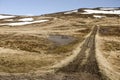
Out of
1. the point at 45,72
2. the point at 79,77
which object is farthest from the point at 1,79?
the point at 79,77

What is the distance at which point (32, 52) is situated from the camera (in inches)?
1371

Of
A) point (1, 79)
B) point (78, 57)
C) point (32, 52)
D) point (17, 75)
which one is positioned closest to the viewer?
point (1, 79)

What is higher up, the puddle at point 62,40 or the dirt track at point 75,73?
the dirt track at point 75,73

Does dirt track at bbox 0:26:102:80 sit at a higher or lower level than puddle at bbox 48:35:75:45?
higher

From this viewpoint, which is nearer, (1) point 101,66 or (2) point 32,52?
(1) point 101,66

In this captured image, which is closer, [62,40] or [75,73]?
[75,73]

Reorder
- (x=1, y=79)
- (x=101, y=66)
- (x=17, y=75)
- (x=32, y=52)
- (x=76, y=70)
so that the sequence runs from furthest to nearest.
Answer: (x=32, y=52) < (x=101, y=66) < (x=76, y=70) < (x=17, y=75) < (x=1, y=79)

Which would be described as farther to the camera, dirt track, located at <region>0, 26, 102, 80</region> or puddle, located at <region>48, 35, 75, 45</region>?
puddle, located at <region>48, 35, 75, 45</region>

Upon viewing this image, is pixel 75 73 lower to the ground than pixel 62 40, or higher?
higher

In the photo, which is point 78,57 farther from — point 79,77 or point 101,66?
point 79,77

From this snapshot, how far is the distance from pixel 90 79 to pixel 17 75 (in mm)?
5952

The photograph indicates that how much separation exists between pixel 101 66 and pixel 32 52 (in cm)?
1138

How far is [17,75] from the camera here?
22188 mm

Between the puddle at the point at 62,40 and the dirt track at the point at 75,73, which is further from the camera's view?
the puddle at the point at 62,40
